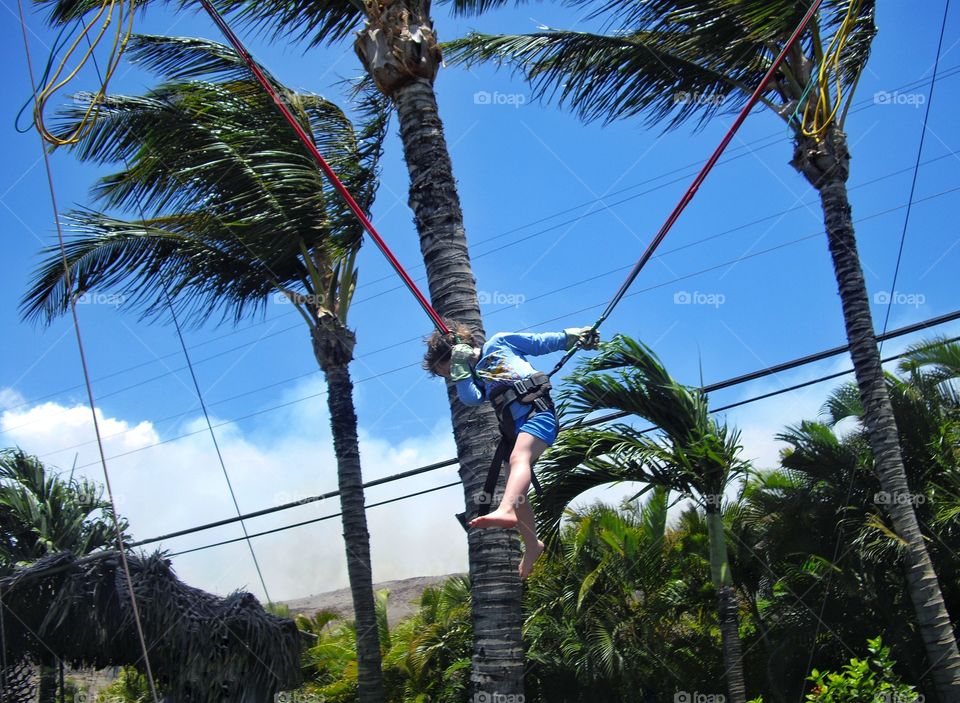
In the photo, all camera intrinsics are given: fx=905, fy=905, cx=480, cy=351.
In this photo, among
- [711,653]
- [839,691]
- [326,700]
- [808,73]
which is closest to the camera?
[839,691]

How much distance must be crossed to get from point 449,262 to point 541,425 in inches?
67.1

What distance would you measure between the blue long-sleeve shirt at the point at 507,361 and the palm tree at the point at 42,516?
969 cm

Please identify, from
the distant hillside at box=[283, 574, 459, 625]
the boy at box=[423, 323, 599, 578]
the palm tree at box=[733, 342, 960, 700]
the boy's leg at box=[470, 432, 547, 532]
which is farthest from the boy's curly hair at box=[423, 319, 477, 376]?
the distant hillside at box=[283, 574, 459, 625]

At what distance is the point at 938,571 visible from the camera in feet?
33.3

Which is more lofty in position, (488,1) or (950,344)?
(488,1)

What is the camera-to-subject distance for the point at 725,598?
28.6 feet

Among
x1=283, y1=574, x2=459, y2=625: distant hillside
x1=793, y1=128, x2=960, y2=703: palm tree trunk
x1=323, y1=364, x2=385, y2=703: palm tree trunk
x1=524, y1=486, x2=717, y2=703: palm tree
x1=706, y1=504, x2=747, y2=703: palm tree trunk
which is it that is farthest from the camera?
x1=283, y1=574, x2=459, y2=625: distant hillside

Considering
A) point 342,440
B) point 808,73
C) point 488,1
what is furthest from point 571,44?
point 342,440

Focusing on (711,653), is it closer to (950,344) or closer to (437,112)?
(950,344)

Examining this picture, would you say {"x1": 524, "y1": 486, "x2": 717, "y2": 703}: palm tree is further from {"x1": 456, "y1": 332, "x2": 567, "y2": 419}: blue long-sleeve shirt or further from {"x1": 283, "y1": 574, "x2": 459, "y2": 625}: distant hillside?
{"x1": 283, "y1": 574, "x2": 459, "y2": 625}: distant hillside

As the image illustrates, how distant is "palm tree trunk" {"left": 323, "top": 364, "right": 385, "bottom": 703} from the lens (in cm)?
963

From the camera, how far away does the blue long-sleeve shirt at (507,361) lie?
15.0ft

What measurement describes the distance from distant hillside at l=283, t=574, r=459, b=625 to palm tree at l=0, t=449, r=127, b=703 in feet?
27.1

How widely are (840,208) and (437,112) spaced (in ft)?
13.9
